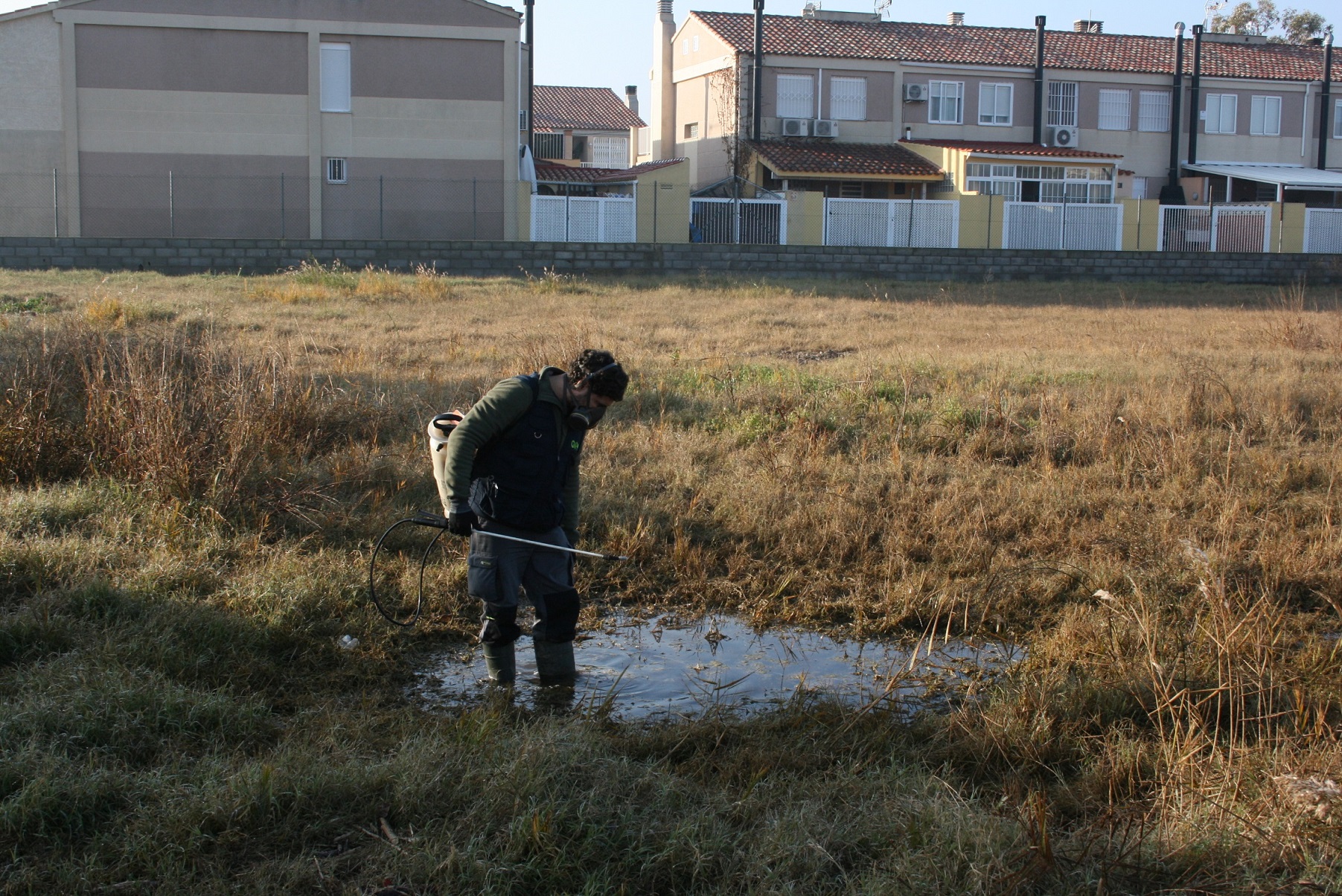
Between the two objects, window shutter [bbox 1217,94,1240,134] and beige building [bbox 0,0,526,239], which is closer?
beige building [bbox 0,0,526,239]

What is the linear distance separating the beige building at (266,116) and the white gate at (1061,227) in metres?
12.9

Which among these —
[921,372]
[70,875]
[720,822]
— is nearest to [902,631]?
[720,822]

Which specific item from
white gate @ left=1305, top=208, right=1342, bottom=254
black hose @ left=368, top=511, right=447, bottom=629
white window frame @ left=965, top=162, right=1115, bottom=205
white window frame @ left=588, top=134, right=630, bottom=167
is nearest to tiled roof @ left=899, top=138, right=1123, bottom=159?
white window frame @ left=965, top=162, right=1115, bottom=205

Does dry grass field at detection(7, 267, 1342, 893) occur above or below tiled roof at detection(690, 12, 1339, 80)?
below

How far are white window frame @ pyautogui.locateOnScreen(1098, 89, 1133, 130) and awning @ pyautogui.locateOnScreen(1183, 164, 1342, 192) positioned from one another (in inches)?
106

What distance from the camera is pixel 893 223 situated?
29.4 metres

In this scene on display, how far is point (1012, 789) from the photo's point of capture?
4.39m

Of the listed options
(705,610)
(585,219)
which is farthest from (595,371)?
(585,219)

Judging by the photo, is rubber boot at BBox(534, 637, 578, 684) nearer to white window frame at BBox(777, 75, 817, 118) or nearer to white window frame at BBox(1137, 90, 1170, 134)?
white window frame at BBox(777, 75, 817, 118)

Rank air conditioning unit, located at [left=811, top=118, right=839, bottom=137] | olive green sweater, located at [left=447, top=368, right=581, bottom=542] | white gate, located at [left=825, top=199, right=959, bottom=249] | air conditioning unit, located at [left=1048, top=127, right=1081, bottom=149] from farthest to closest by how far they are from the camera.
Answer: air conditioning unit, located at [left=1048, top=127, right=1081, bottom=149] < air conditioning unit, located at [left=811, top=118, right=839, bottom=137] < white gate, located at [left=825, top=199, right=959, bottom=249] < olive green sweater, located at [left=447, top=368, right=581, bottom=542]

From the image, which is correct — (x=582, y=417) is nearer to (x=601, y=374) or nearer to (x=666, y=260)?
(x=601, y=374)

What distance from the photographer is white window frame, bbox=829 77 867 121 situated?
38969mm

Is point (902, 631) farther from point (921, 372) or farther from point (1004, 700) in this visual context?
point (921, 372)

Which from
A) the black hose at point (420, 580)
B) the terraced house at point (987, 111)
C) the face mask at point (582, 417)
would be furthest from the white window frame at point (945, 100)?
the face mask at point (582, 417)
